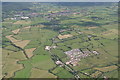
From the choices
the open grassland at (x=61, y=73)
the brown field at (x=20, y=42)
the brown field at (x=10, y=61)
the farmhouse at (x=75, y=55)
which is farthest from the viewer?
the brown field at (x=20, y=42)

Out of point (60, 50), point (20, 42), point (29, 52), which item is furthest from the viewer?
point (20, 42)

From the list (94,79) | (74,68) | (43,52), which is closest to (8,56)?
(43,52)

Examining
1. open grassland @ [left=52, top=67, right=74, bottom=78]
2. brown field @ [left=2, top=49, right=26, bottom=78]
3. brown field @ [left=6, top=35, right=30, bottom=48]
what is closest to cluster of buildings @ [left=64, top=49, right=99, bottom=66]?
open grassland @ [left=52, top=67, right=74, bottom=78]

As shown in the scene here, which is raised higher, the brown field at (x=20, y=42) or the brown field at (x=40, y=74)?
the brown field at (x=20, y=42)

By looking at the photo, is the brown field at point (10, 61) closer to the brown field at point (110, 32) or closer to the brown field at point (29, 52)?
the brown field at point (29, 52)

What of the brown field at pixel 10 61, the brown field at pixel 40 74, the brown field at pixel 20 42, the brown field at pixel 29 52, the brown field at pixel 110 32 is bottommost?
the brown field at pixel 40 74

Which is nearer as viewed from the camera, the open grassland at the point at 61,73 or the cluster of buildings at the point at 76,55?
the open grassland at the point at 61,73

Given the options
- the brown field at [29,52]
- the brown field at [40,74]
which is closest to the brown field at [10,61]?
the brown field at [29,52]

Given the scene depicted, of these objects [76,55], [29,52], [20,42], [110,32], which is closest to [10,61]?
[29,52]

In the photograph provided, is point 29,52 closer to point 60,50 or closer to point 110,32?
point 60,50

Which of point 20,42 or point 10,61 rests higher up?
point 20,42

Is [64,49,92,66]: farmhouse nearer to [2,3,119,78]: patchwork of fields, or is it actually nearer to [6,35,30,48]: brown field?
[2,3,119,78]: patchwork of fields
